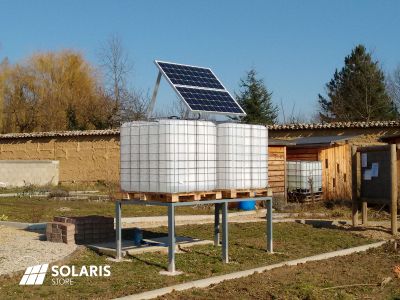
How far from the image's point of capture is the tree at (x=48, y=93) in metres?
54.7

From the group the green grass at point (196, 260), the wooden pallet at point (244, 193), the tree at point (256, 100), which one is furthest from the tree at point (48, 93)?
the wooden pallet at point (244, 193)

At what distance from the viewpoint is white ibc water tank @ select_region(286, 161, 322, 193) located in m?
22.6

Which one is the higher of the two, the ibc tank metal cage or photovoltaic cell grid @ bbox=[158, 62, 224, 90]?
photovoltaic cell grid @ bbox=[158, 62, 224, 90]

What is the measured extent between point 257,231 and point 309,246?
8.55 feet

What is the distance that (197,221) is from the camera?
54.6ft

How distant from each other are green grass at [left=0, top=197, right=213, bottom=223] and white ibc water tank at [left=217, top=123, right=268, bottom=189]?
7.57 meters

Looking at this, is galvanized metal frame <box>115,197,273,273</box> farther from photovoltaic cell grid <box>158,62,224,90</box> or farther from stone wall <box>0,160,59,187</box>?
stone wall <box>0,160,59,187</box>

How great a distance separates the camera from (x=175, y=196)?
971cm

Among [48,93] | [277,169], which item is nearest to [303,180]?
[277,169]

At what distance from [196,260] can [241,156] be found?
6.82ft

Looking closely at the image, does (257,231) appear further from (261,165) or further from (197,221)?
(261,165)

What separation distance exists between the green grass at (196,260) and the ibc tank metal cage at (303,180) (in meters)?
6.75

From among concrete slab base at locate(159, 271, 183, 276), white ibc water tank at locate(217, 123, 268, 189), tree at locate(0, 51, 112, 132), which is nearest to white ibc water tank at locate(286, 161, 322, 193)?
white ibc water tank at locate(217, 123, 268, 189)

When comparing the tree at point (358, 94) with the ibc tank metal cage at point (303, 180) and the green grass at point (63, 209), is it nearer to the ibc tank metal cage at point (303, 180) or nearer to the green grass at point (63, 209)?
the ibc tank metal cage at point (303, 180)
